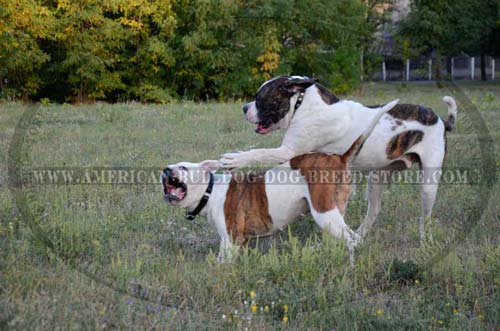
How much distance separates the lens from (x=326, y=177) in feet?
16.3

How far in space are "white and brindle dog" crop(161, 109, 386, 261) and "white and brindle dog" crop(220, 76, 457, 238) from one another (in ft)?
0.48

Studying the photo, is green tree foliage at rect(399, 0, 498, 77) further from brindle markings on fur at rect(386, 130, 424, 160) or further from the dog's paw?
the dog's paw

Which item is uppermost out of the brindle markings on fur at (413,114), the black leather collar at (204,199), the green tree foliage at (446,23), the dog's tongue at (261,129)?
the green tree foliage at (446,23)

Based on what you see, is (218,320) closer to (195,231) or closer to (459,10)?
(195,231)

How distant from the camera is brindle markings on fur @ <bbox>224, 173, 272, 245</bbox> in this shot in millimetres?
5066

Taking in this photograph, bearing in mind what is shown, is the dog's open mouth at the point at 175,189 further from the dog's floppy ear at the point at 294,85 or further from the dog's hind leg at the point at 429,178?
the dog's hind leg at the point at 429,178

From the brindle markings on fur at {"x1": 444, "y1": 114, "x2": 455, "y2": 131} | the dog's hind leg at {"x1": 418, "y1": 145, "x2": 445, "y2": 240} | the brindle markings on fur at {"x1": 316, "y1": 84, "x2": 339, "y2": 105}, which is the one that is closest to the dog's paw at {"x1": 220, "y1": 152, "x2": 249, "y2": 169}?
the brindle markings on fur at {"x1": 316, "y1": 84, "x2": 339, "y2": 105}

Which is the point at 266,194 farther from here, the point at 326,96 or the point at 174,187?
the point at 326,96

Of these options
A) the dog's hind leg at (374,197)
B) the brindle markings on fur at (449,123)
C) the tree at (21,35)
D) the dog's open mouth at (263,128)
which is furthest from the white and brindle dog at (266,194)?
the tree at (21,35)

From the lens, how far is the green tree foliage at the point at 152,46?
18531 mm

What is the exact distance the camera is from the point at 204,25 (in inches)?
806

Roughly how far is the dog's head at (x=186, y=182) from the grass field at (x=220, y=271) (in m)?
0.44

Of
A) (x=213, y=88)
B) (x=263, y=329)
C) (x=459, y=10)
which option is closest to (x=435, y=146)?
(x=263, y=329)

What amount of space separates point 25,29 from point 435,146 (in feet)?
50.0
